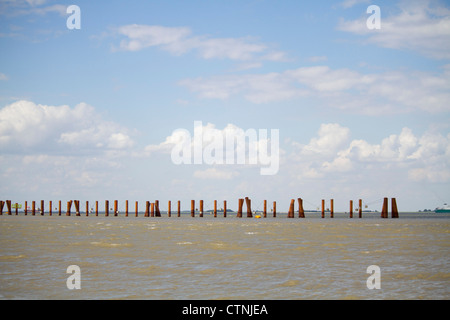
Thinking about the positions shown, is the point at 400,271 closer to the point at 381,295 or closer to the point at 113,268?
the point at 381,295

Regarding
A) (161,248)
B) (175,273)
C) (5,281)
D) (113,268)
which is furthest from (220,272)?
(161,248)

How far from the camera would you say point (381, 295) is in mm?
14062

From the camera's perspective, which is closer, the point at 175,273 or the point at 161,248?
the point at 175,273

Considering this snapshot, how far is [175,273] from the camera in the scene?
17844 mm
